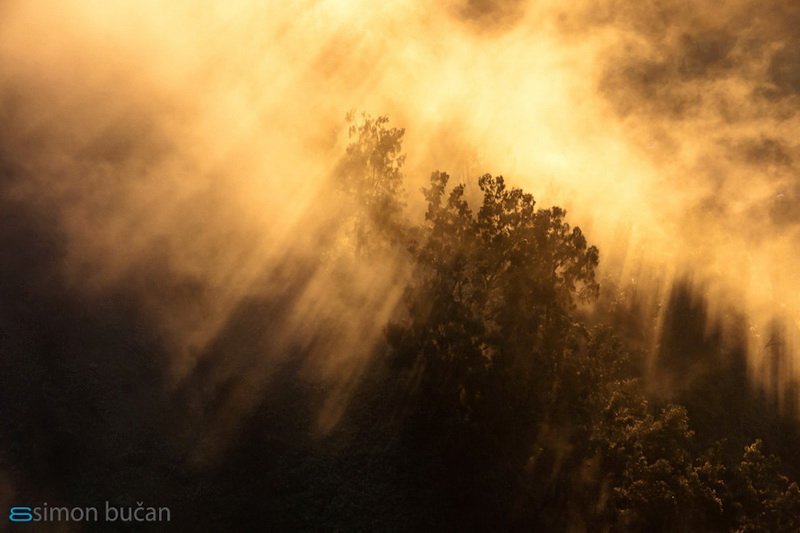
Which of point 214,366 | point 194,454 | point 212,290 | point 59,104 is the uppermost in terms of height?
point 59,104

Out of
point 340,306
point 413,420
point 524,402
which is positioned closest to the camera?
point 524,402

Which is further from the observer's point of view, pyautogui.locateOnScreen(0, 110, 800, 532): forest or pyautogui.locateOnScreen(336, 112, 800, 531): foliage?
pyautogui.locateOnScreen(336, 112, 800, 531): foliage

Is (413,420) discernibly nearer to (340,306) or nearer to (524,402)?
(524,402)

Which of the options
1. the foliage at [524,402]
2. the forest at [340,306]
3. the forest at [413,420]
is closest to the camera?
the forest at [413,420]

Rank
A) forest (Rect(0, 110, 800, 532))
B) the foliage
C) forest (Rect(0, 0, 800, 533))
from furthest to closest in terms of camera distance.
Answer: forest (Rect(0, 0, 800, 533)) → the foliage → forest (Rect(0, 110, 800, 532))

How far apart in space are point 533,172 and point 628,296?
21329mm

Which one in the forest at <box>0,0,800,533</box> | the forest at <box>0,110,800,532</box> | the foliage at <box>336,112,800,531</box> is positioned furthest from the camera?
the forest at <box>0,0,800,533</box>

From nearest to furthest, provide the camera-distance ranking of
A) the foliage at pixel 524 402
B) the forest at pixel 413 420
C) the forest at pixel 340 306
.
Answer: the forest at pixel 413 420 < the foliage at pixel 524 402 < the forest at pixel 340 306

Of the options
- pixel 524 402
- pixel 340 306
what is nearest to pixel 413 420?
pixel 524 402

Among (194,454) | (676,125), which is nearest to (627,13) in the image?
(676,125)

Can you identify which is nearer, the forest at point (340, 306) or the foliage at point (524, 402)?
the foliage at point (524, 402)

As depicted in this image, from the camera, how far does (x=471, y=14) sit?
93.4m

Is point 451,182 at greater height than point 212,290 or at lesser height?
greater

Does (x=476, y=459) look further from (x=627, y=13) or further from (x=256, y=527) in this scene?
(x=627, y=13)
